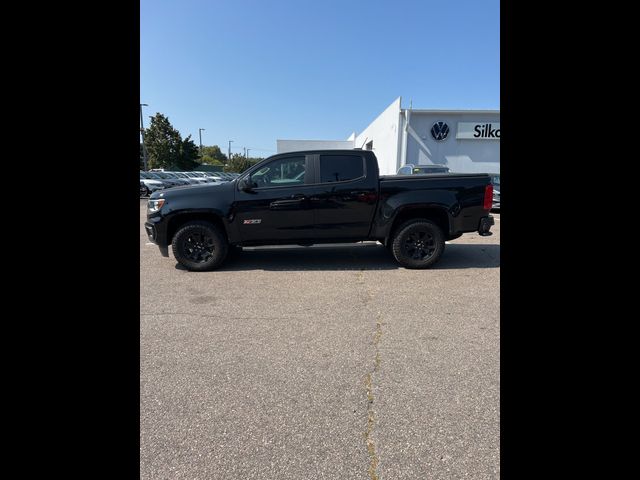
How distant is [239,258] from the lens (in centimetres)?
663

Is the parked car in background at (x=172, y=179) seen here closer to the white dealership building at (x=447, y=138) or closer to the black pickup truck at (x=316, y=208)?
the white dealership building at (x=447, y=138)

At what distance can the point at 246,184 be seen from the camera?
5621 millimetres

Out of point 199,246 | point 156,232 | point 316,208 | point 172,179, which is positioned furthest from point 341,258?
point 172,179

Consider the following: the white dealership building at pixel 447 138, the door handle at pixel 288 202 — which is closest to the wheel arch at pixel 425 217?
the door handle at pixel 288 202

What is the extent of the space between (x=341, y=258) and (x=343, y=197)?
56.4 inches

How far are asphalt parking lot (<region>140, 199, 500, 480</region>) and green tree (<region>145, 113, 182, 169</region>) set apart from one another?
153 feet

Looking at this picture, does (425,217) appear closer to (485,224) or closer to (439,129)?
(485,224)

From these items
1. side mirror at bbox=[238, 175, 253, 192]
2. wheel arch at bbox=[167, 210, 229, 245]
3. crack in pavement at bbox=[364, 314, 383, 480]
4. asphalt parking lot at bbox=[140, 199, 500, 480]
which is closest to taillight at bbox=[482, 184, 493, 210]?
asphalt parking lot at bbox=[140, 199, 500, 480]

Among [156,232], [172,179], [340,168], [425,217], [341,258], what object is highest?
[172,179]

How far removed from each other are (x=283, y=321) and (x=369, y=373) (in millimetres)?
1317

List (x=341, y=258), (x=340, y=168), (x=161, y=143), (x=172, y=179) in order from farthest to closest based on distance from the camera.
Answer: (x=161, y=143) < (x=172, y=179) < (x=341, y=258) < (x=340, y=168)
